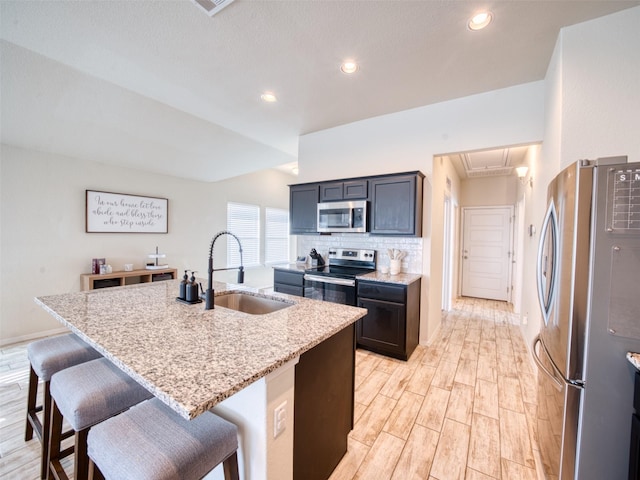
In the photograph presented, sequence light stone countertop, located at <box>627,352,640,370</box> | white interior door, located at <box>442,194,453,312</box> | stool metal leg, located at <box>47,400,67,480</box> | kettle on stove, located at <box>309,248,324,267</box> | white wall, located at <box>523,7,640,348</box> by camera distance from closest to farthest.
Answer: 1. light stone countertop, located at <box>627,352,640,370</box>
2. stool metal leg, located at <box>47,400,67,480</box>
3. white wall, located at <box>523,7,640,348</box>
4. kettle on stove, located at <box>309,248,324,267</box>
5. white interior door, located at <box>442,194,453,312</box>

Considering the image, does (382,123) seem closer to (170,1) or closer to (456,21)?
(456,21)

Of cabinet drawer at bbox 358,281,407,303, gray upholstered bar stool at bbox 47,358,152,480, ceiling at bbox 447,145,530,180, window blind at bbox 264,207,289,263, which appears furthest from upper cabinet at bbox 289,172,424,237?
window blind at bbox 264,207,289,263

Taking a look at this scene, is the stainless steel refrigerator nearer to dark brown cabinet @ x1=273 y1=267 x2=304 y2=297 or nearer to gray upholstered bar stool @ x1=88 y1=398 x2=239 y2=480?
gray upholstered bar stool @ x1=88 y1=398 x2=239 y2=480

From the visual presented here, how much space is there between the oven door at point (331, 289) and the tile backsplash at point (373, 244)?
2.23 feet

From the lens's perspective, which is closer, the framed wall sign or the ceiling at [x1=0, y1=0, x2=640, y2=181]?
the ceiling at [x1=0, y1=0, x2=640, y2=181]

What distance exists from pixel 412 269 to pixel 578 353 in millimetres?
2185

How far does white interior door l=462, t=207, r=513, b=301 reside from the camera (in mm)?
5547

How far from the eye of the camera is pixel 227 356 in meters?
0.99

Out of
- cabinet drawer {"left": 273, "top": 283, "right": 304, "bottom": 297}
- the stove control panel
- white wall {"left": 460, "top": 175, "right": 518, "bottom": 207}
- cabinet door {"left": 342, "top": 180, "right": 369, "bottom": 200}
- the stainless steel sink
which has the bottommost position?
cabinet drawer {"left": 273, "top": 283, "right": 304, "bottom": 297}

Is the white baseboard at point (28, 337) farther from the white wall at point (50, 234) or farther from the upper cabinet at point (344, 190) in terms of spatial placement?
the upper cabinet at point (344, 190)

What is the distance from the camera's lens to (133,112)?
3062mm

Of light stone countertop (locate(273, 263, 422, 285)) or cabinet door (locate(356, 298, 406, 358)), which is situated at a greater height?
light stone countertop (locate(273, 263, 422, 285))

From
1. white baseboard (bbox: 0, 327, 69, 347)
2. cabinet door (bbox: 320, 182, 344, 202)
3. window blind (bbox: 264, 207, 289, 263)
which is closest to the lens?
white baseboard (bbox: 0, 327, 69, 347)

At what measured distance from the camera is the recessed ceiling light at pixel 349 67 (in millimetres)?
2363
